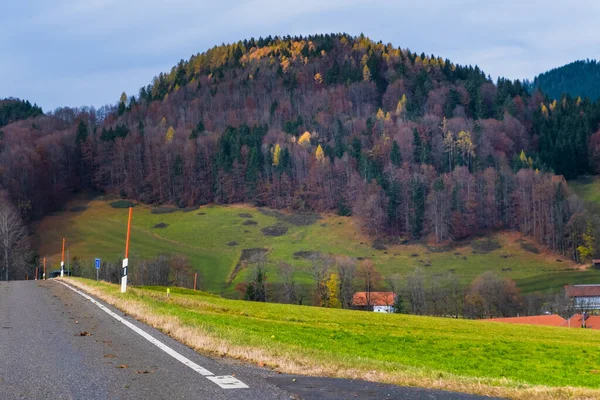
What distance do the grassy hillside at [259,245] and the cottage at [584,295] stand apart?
7.55 metres

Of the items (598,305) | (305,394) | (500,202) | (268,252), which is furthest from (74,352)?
(500,202)

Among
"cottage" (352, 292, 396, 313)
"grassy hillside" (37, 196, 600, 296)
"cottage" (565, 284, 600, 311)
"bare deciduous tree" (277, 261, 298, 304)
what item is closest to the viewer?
"cottage" (565, 284, 600, 311)

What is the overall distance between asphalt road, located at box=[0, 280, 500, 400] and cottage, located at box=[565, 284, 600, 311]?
111 metres

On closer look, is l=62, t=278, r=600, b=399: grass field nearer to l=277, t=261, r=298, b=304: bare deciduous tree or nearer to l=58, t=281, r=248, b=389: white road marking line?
l=58, t=281, r=248, b=389: white road marking line

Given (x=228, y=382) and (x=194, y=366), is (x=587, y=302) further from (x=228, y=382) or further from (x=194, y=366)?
(x=228, y=382)

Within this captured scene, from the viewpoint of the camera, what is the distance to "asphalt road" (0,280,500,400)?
8.72m

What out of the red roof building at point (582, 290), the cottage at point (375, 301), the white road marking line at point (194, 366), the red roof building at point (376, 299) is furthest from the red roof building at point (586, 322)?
the white road marking line at point (194, 366)

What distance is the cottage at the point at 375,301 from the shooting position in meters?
119

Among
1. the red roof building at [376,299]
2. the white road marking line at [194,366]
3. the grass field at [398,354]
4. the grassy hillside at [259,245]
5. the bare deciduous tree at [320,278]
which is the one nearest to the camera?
the white road marking line at [194,366]

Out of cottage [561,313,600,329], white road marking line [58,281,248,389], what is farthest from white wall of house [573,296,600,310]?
white road marking line [58,281,248,389]

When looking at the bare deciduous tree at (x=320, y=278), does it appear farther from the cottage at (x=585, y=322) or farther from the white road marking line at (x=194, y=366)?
the white road marking line at (x=194, y=366)

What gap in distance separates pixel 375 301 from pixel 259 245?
49253 millimetres

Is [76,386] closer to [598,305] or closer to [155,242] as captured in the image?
[598,305]

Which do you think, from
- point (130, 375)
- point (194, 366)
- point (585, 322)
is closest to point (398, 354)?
point (194, 366)
